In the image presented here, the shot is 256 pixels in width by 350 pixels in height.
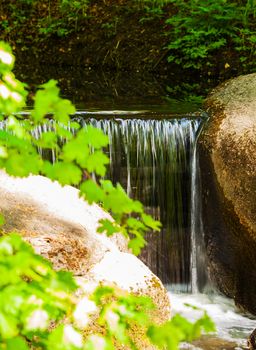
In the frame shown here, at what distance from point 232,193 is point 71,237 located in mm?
2504

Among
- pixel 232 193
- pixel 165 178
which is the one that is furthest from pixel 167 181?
pixel 232 193

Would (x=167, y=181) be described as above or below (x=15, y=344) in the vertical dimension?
below

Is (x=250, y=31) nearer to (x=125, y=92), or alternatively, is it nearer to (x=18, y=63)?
(x=125, y=92)

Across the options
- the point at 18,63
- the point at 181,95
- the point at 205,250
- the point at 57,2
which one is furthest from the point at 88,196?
the point at 57,2

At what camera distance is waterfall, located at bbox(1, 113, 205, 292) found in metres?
6.35

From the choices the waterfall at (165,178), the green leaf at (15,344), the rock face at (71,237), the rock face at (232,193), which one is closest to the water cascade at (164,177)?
the waterfall at (165,178)

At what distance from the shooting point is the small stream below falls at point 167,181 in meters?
6.33

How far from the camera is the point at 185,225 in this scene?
6418mm

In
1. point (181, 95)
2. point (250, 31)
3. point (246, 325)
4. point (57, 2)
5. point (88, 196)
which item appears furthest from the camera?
point (57, 2)

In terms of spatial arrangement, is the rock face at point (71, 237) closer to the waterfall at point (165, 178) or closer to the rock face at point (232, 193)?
the rock face at point (232, 193)

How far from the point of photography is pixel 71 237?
3.42 m

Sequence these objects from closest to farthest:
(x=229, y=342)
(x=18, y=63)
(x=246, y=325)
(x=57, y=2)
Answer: (x=229, y=342)
(x=246, y=325)
(x=18, y=63)
(x=57, y=2)

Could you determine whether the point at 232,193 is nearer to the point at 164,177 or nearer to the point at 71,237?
the point at 164,177

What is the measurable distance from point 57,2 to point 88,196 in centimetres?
1336
